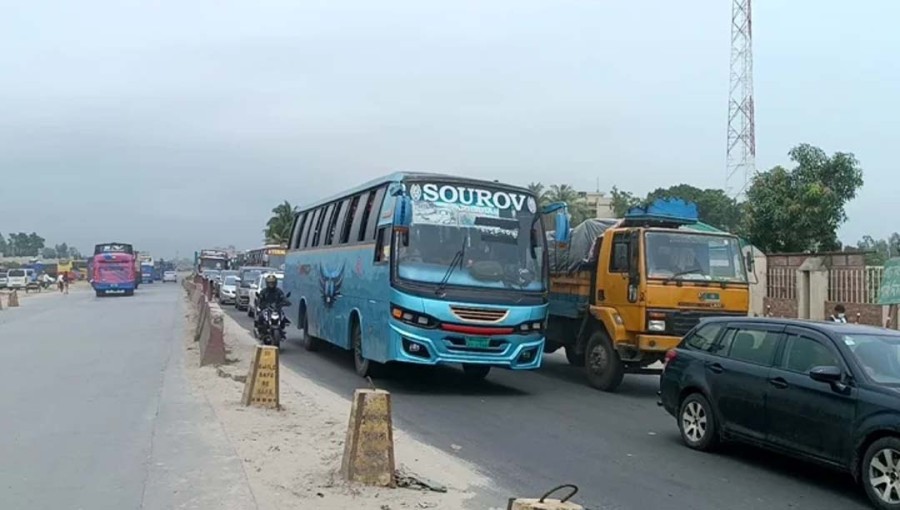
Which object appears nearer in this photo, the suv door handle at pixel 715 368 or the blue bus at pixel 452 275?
the suv door handle at pixel 715 368

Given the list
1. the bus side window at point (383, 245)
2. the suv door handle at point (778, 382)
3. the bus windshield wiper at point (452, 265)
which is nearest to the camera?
the suv door handle at point (778, 382)

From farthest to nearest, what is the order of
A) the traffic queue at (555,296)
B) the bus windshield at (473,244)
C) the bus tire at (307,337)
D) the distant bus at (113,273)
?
the distant bus at (113,273) < the bus tire at (307,337) < the bus windshield at (473,244) < the traffic queue at (555,296)

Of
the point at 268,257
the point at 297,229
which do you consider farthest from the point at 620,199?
the point at 297,229

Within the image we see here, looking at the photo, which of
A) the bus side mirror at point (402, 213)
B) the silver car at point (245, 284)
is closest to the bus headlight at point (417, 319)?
the bus side mirror at point (402, 213)

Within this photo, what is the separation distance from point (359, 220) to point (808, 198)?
58.9 feet

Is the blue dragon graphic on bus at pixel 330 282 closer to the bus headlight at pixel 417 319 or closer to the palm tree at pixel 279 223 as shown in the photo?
the bus headlight at pixel 417 319

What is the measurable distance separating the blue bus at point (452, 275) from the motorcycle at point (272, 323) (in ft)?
15.0

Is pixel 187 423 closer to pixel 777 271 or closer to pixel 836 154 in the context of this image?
pixel 777 271

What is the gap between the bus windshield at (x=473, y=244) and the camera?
538 inches

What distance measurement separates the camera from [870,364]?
8.08m

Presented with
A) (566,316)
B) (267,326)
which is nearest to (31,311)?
(267,326)

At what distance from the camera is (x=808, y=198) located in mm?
28641

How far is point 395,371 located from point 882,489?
413 inches

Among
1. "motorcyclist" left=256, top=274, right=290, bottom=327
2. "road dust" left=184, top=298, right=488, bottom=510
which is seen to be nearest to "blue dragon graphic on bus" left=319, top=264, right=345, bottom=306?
"motorcyclist" left=256, top=274, right=290, bottom=327
